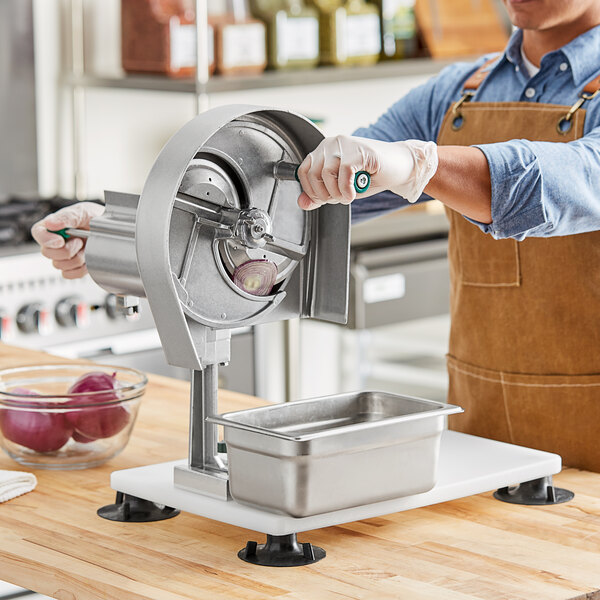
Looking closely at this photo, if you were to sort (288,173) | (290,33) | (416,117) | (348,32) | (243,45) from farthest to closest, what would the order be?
(348,32) → (290,33) → (243,45) → (416,117) → (288,173)

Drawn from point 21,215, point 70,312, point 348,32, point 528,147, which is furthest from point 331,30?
point 528,147

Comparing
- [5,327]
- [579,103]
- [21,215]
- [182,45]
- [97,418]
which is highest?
[182,45]

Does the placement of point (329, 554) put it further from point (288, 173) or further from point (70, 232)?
point (70, 232)

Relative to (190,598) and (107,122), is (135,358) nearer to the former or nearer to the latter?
(107,122)

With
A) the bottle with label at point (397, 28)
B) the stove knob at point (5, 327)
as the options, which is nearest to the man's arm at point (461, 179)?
the stove knob at point (5, 327)

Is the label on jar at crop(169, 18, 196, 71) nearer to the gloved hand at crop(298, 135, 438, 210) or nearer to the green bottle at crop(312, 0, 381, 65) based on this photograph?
the green bottle at crop(312, 0, 381, 65)

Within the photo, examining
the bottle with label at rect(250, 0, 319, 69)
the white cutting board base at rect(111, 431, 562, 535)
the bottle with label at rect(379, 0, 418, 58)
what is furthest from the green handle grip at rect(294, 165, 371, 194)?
the bottle with label at rect(379, 0, 418, 58)

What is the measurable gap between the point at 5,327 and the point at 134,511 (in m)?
1.55

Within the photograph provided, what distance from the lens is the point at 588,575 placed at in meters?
1.21

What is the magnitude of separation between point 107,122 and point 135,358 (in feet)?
2.84

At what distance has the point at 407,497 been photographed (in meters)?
1.34

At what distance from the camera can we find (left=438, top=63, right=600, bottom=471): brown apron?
1715mm

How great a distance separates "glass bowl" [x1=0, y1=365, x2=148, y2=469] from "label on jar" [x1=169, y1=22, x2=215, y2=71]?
177cm

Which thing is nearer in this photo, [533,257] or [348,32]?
[533,257]
